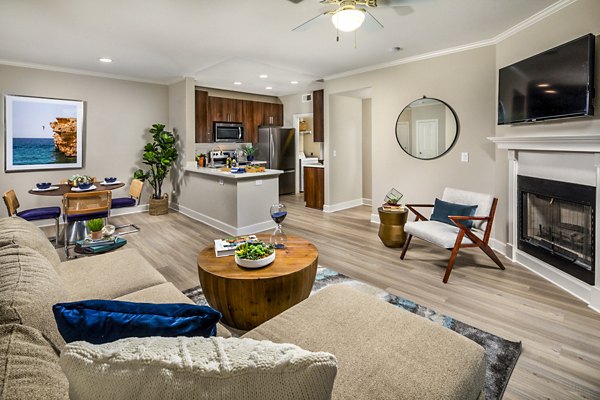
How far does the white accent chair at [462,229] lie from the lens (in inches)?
126

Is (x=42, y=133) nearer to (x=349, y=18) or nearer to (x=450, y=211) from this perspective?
(x=349, y=18)

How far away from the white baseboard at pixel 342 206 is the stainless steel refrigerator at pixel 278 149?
2167 millimetres

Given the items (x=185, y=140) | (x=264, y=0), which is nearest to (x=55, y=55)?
(x=185, y=140)

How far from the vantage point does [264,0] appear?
293 centimetres

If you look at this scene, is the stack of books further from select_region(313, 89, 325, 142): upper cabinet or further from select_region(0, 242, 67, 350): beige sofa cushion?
select_region(313, 89, 325, 142): upper cabinet

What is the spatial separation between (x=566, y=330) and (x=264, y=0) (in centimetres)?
359

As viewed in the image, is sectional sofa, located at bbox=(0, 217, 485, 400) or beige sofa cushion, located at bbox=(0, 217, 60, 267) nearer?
sectional sofa, located at bbox=(0, 217, 485, 400)

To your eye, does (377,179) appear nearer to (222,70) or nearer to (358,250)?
(358,250)

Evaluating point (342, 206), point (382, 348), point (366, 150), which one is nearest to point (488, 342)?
point (382, 348)

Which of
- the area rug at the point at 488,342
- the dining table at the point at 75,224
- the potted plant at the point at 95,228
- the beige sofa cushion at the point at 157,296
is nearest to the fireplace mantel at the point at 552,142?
the area rug at the point at 488,342

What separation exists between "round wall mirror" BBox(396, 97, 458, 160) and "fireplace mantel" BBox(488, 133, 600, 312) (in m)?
0.80

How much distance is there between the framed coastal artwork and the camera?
5059 millimetres

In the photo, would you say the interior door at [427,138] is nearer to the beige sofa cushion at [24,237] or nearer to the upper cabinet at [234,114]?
the upper cabinet at [234,114]

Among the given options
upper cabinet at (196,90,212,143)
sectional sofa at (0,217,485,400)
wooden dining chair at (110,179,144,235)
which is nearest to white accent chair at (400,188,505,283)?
sectional sofa at (0,217,485,400)
